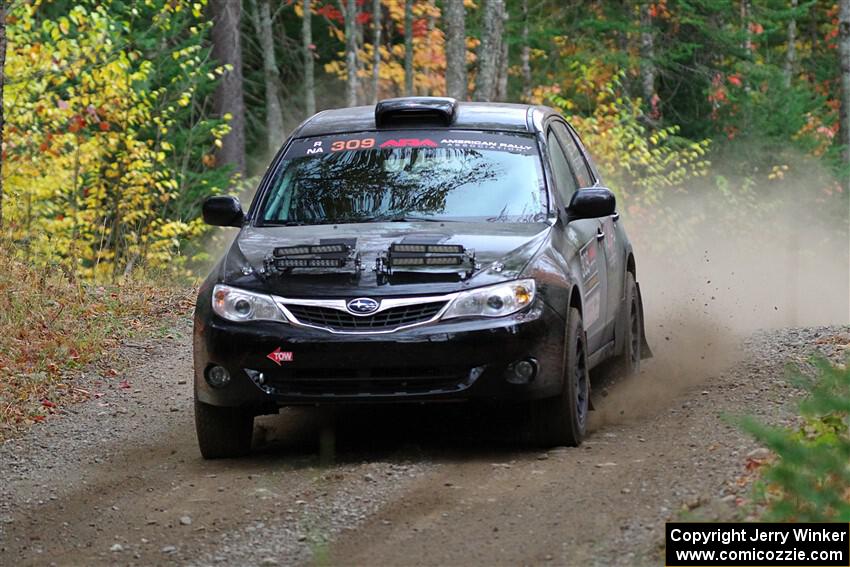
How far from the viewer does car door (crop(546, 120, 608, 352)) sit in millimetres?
8609

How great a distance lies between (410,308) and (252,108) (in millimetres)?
31496

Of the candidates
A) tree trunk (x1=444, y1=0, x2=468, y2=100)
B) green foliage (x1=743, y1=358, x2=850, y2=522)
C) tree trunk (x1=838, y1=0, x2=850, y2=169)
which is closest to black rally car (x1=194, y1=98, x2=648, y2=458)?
green foliage (x1=743, y1=358, x2=850, y2=522)

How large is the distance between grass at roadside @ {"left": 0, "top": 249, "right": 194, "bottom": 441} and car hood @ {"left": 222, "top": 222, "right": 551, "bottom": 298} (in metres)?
2.43

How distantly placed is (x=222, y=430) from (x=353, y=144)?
2088 millimetres

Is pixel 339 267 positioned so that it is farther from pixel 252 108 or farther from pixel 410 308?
pixel 252 108

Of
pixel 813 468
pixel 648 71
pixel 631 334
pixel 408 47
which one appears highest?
pixel 813 468

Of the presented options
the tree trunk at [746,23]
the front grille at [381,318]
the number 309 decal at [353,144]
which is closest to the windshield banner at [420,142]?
the number 309 decal at [353,144]

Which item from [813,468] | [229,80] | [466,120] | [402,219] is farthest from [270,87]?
[813,468]

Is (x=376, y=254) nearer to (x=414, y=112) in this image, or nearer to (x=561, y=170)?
(x=414, y=112)

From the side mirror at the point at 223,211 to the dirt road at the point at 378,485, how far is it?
1.32 m

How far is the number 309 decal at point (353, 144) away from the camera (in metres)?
9.09

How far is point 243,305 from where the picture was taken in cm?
771

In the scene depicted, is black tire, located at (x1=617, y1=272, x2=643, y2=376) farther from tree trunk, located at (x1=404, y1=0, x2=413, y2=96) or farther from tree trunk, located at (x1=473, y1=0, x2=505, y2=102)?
tree trunk, located at (x1=404, y1=0, x2=413, y2=96)

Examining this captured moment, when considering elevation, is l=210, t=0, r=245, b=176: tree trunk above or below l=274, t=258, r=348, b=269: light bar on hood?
below
